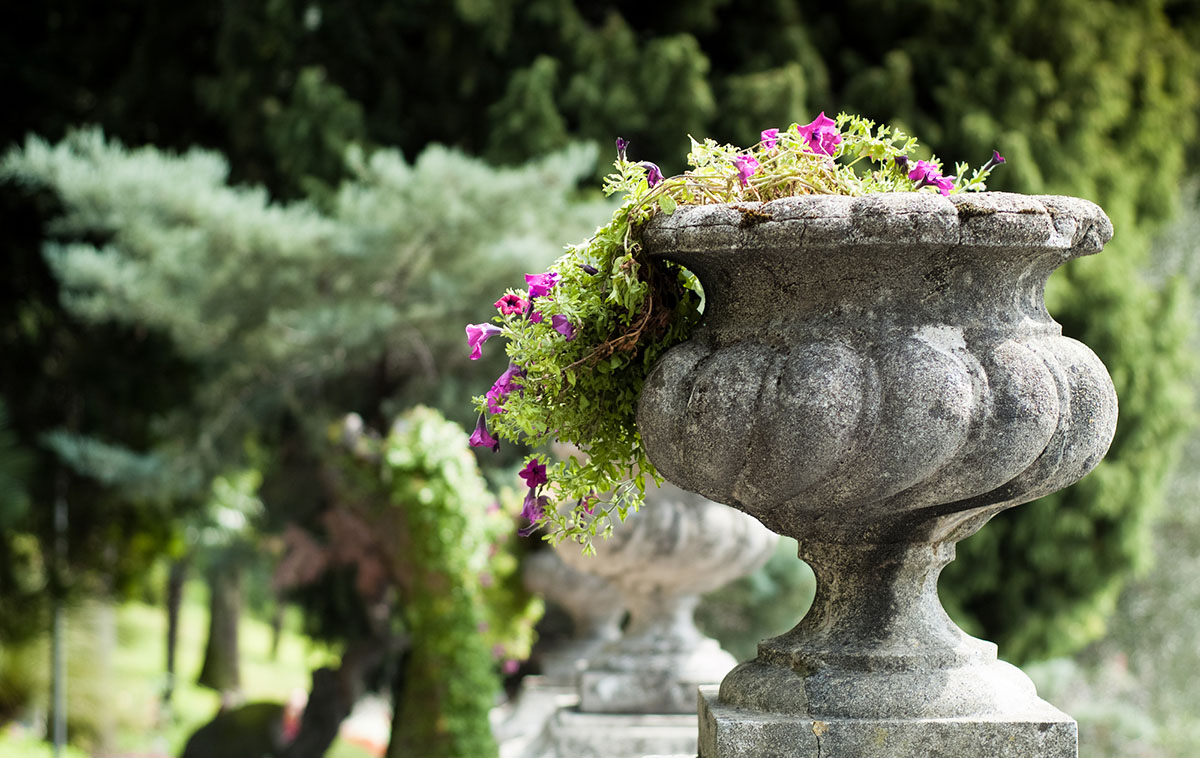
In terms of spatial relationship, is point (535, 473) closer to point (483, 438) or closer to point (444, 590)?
point (483, 438)

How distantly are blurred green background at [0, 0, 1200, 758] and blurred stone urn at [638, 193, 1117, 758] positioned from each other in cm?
301

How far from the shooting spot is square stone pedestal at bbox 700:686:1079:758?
191cm

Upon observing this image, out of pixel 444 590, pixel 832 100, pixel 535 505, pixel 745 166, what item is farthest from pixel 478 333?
pixel 832 100

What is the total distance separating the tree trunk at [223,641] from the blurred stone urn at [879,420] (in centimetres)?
1229

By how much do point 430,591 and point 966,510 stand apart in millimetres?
3379

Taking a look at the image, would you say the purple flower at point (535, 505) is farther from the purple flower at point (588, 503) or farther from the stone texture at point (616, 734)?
the stone texture at point (616, 734)

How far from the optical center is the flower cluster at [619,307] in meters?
2.02

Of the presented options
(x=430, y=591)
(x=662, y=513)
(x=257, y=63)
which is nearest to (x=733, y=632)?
(x=430, y=591)

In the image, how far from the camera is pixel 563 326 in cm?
205

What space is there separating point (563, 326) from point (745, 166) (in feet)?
1.34

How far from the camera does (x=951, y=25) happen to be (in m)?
7.76

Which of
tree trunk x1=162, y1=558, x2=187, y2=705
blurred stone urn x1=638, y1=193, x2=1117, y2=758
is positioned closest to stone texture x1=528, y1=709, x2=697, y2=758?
blurred stone urn x1=638, y1=193, x2=1117, y2=758

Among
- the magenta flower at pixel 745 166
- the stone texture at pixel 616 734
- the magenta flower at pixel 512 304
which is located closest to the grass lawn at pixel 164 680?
the stone texture at pixel 616 734

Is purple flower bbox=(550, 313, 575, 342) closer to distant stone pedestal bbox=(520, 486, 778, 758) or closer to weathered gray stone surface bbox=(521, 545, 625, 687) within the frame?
distant stone pedestal bbox=(520, 486, 778, 758)
